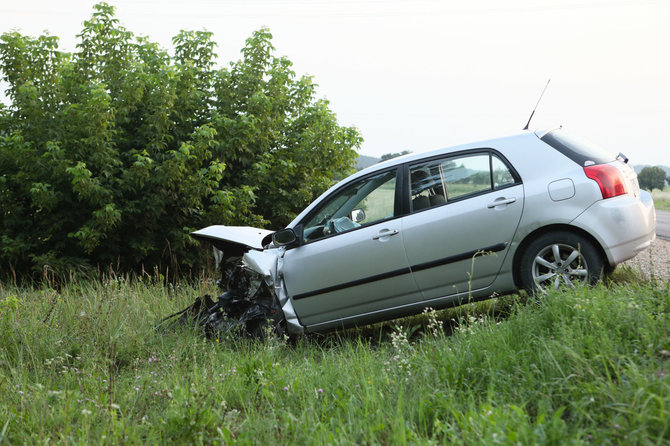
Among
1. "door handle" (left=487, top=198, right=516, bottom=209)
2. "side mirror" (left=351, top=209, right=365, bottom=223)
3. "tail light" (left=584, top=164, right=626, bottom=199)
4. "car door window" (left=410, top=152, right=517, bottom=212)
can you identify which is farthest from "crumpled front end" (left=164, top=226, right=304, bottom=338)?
"tail light" (left=584, top=164, right=626, bottom=199)

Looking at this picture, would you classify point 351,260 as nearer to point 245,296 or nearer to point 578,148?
point 245,296

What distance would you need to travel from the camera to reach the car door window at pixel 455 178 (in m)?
5.29

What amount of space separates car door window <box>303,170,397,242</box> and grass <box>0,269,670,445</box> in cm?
131

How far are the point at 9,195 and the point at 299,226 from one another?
949 centimetres

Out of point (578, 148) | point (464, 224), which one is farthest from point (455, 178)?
point (578, 148)

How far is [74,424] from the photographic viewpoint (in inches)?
146

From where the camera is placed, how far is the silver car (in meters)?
4.94

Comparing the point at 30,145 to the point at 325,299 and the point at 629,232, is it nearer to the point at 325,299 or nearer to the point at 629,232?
the point at 325,299

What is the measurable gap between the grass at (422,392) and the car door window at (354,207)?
131cm

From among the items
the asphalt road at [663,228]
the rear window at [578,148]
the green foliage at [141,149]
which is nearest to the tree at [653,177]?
the asphalt road at [663,228]

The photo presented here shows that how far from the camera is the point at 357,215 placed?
18.6 feet

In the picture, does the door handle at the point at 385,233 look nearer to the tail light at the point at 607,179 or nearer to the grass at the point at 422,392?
the grass at the point at 422,392

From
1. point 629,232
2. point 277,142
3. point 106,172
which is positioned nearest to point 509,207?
point 629,232

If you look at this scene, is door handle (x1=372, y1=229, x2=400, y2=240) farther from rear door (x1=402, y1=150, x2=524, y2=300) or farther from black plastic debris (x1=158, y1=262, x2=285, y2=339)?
black plastic debris (x1=158, y1=262, x2=285, y2=339)
